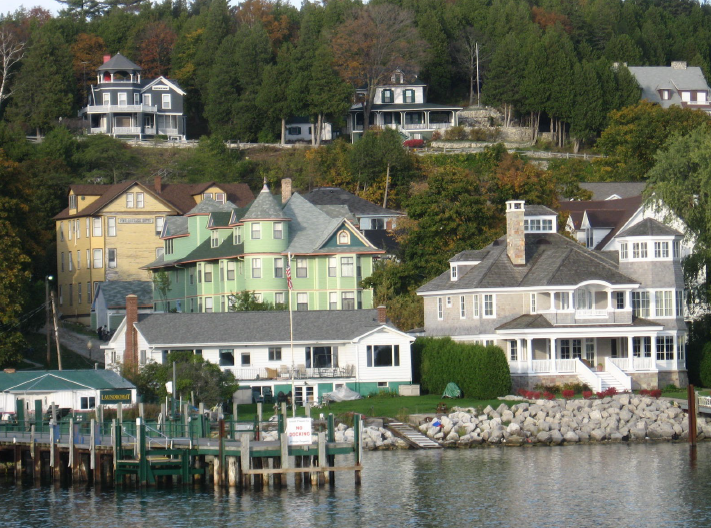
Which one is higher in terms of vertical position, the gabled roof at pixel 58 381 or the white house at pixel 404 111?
the white house at pixel 404 111

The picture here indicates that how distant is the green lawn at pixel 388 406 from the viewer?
196ft

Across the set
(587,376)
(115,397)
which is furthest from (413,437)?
(587,376)

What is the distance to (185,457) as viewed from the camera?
4709 centimetres

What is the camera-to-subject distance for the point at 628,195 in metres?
102

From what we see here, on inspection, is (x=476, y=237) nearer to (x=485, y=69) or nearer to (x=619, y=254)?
(x=619, y=254)

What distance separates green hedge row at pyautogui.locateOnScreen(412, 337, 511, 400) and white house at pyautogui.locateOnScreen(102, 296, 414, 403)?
5.58ft

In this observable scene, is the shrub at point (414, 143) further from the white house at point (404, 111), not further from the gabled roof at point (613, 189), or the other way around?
the gabled roof at point (613, 189)

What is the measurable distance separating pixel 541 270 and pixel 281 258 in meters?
18.2

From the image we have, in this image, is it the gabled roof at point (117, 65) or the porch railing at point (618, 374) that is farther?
the gabled roof at point (117, 65)

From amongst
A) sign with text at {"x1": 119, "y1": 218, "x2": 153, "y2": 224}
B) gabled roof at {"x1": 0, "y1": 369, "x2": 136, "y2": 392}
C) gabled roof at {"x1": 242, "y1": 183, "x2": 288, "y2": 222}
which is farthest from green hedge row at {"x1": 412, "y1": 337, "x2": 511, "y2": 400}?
sign with text at {"x1": 119, "y1": 218, "x2": 153, "y2": 224}

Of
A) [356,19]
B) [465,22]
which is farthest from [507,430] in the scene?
[465,22]

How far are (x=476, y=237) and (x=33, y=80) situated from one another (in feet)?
207

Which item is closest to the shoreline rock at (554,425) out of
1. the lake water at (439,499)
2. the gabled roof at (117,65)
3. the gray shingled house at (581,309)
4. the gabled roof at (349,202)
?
the lake water at (439,499)

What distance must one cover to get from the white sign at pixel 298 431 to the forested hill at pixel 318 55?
83.8 m
